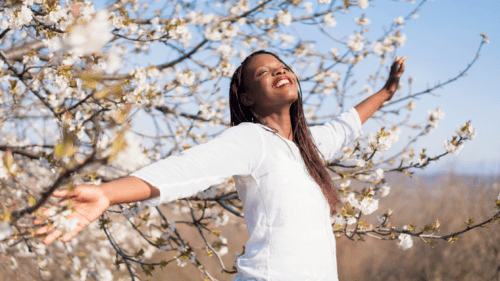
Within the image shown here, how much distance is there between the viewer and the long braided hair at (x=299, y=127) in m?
1.60

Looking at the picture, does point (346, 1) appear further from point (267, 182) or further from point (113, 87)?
point (113, 87)

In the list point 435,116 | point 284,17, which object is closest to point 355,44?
point 284,17

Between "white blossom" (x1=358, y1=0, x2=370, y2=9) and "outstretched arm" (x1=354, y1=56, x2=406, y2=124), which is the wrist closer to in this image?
"outstretched arm" (x1=354, y1=56, x2=406, y2=124)

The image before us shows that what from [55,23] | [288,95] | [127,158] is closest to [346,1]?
[288,95]

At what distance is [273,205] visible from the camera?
130 centimetres

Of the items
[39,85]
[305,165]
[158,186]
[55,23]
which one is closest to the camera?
[158,186]

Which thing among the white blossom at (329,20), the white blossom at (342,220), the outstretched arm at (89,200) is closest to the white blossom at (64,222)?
the outstretched arm at (89,200)

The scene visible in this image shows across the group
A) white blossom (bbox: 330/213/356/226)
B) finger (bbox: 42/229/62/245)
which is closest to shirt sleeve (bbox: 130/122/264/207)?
finger (bbox: 42/229/62/245)

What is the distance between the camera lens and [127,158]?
68cm

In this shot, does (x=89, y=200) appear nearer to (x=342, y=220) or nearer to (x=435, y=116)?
(x=342, y=220)

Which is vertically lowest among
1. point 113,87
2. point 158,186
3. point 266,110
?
point 266,110

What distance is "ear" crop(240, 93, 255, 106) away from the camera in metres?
1.71

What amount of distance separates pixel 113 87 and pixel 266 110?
3.64ft

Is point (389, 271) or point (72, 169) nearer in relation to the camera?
point (72, 169)
